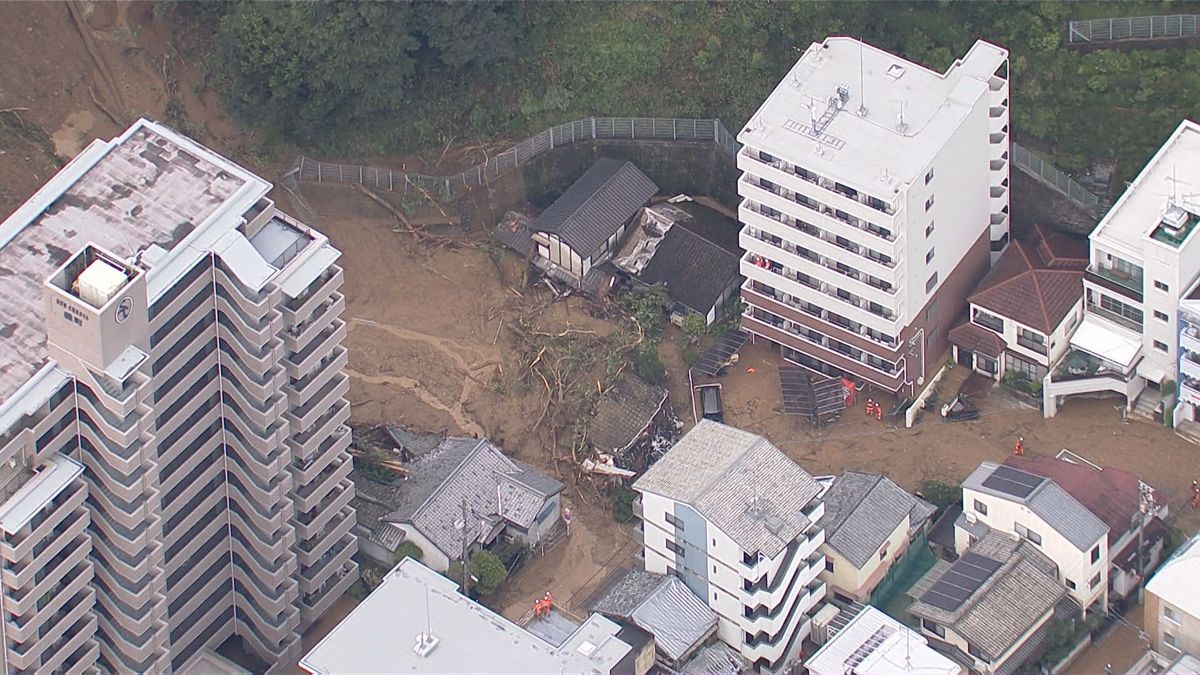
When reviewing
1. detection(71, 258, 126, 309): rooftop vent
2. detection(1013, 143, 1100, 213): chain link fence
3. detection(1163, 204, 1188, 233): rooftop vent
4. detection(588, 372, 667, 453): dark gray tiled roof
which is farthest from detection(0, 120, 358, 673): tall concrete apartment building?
detection(1163, 204, 1188, 233): rooftop vent

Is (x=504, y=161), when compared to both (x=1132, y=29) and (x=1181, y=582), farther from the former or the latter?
(x=1181, y=582)

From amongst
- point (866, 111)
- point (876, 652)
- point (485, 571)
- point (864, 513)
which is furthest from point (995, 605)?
point (866, 111)

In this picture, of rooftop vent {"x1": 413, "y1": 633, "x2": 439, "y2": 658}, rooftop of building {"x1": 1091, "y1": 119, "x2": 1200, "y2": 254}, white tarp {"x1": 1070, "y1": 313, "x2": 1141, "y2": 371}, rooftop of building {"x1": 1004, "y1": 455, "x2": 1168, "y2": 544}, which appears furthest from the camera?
white tarp {"x1": 1070, "y1": 313, "x2": 1141, "y2": 371}

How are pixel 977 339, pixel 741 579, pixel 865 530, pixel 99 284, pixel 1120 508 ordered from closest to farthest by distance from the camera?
pixel 99 284
pixel 741 579
pixel 1120 508
pixel 865 530
pixel 977 339

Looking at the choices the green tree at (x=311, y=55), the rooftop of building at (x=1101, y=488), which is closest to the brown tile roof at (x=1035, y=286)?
the rooftop of building at (x=1101, y=488)

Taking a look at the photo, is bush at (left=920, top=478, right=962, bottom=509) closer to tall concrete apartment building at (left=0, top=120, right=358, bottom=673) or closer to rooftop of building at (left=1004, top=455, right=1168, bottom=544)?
rooftop of building at (left=1004, top=455, right=1168, bottom=544)

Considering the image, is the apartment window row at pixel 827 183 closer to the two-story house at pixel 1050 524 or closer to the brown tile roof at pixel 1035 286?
the brown tile roof at pixel 1035 286
